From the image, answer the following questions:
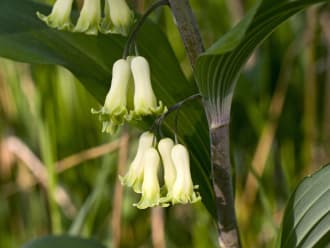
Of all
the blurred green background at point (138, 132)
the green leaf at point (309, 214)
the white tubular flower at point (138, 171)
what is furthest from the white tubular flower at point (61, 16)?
the blurred green background at point (138, 132)

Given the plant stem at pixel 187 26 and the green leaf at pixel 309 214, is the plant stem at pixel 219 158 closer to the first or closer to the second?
the plant stem at pixel 187 26

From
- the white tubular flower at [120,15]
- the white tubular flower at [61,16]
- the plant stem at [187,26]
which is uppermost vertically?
the white tubular flower at [61,16]

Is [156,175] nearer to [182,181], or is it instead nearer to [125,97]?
[182,181]

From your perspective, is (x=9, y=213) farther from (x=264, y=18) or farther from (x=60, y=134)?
(x=264, y=18)

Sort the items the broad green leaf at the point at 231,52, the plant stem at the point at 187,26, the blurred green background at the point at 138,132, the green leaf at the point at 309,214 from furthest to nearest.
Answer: the blurred green background at the point at 138,132 → the green leaf at the point at 309,214 → the plant stem at the point at 187,26 → the broad green leaf at the point at 231,52

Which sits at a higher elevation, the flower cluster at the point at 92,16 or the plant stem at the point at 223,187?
the flower cluster at the point at 92,16

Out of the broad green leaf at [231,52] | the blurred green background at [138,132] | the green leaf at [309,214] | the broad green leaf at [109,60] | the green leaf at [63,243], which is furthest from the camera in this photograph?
the blurred green background at [138,132]

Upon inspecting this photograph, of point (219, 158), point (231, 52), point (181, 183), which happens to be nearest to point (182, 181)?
point (181, 183)
